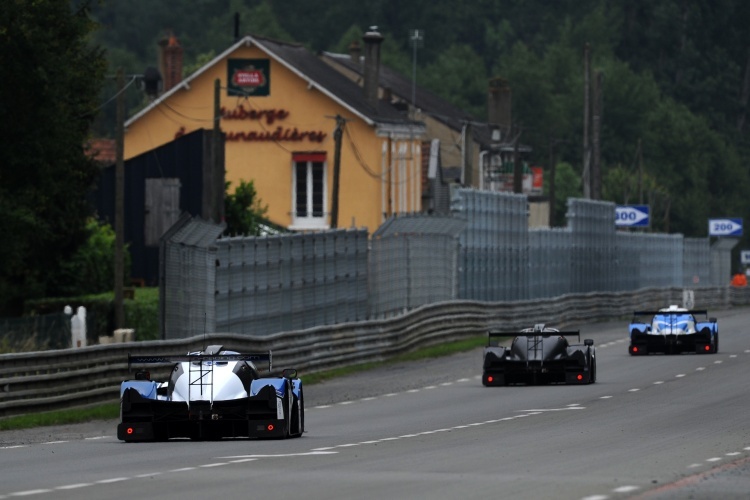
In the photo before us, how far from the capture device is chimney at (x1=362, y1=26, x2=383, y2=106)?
7725cm

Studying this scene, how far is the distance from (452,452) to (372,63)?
5979 cm

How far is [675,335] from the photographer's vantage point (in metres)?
43.8

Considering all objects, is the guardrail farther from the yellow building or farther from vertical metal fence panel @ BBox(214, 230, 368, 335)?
the yellow building

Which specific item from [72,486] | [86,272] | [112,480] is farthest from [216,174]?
[72,486]

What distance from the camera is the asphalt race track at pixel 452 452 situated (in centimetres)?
1510

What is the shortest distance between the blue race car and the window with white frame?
109 ft

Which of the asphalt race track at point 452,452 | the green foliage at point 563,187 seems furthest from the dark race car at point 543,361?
the green foliage at point 563,187

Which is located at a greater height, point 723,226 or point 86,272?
point 723,226

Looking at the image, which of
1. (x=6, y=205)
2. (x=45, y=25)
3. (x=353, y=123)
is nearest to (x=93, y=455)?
(x=6, y=205)

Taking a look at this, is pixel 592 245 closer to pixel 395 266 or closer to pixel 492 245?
pixel 492 245

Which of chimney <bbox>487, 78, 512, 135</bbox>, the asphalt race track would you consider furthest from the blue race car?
chimney <bbox>487, 78, 512, 135</bbox>

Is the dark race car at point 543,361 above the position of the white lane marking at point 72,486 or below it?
above

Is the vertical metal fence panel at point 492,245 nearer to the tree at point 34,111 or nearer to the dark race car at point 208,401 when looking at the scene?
the tree at point 34,111

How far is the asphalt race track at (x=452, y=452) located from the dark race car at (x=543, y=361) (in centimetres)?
42
